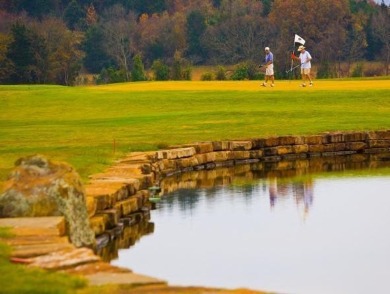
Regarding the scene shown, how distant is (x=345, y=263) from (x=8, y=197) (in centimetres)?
416

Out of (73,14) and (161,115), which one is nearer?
(161,115)

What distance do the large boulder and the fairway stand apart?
4.30 metres

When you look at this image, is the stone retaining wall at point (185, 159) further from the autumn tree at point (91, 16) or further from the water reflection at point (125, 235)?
the autumn tree at point (91, 16)

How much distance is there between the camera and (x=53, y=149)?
78.9ft

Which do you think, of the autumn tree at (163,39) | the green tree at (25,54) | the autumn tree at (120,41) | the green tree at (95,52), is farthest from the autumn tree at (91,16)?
the green tree at (25,54)

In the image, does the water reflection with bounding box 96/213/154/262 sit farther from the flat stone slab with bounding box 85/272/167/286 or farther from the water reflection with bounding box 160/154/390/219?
the flat stone slab with bounding box 85/272/167/286

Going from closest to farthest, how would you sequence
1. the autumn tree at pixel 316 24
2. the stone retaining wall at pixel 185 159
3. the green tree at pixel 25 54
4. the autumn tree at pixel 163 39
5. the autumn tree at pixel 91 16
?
the stone retaining wall at pixel 185 159, the green tree at pixel 25 54, the autumn tree at pixel 316 24, the autumn tree at pixel 163 39, the autumn tree at pixel 91 16

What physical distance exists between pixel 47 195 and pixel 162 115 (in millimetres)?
19702

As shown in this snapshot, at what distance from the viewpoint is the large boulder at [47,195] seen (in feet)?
47.0

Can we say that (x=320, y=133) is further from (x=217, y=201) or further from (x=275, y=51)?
(x=275, y=51)

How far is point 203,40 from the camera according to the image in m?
85.8

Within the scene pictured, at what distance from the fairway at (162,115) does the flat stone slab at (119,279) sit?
7.65m

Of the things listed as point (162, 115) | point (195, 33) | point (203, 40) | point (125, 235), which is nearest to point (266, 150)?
point (162, 115)

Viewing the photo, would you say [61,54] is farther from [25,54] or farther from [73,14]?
[73,14]
